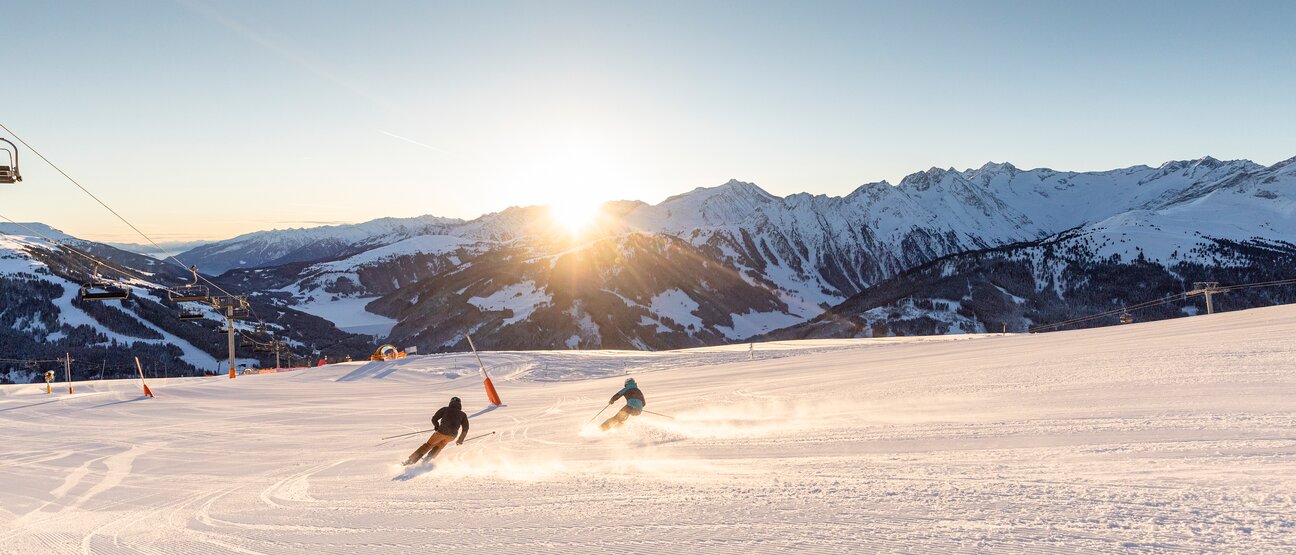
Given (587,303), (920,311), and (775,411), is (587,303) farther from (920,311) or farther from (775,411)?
(775,411)

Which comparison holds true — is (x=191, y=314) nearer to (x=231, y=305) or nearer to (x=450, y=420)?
(x=231, y=305)

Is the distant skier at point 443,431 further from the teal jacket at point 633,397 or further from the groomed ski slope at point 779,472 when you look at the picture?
the teal jacket at point 633,397

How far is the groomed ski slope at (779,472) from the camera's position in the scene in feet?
19.1

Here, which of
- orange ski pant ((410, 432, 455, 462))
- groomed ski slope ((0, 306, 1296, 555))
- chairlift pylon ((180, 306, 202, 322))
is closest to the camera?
groomed ski slope ((0, 306, 1296, 555))

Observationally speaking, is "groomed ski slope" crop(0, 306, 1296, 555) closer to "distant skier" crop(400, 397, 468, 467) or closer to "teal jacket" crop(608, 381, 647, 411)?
"distant skier" crop(400, 397, 468, 467)

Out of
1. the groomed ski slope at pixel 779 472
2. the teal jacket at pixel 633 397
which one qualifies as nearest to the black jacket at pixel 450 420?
the groomed ski slope at pixel 779 472

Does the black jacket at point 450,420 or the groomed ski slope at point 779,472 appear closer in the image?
the groomed ski slope at point 779,472

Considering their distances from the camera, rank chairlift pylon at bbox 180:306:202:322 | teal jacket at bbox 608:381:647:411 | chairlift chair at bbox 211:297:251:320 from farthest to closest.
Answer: chairlift chair at bbox 211:297:251:320
chairlift pylon at bbox 180:306:202:322
teal jacket at bbox 608:381:647:411

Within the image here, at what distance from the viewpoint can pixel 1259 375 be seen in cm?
1167

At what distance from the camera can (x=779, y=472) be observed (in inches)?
332

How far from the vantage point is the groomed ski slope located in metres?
5.84

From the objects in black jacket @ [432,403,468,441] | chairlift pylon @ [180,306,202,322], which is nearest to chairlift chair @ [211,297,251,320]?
chairlift pylon @ [180,306,202,322]

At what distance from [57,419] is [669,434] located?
2160 centimetres

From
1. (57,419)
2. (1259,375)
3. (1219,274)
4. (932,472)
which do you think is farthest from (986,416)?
(1219,274)
